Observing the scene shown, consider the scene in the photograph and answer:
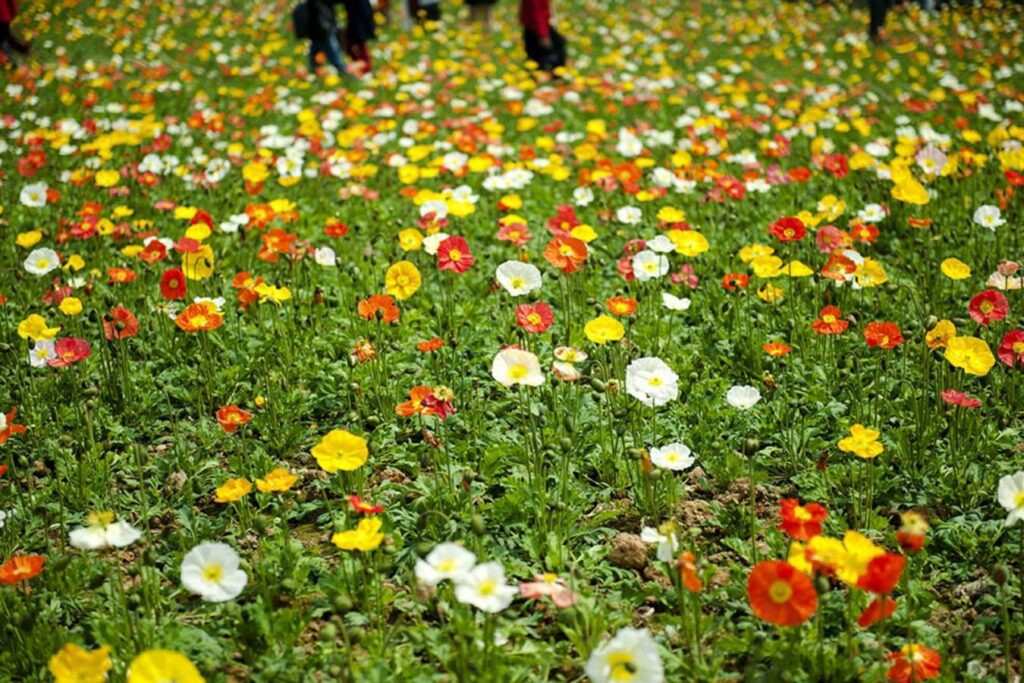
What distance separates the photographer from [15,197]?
16.1 ft

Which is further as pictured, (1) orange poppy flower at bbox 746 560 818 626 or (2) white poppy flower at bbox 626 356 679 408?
(2) white poppy flower at bbox 626 356 679 408

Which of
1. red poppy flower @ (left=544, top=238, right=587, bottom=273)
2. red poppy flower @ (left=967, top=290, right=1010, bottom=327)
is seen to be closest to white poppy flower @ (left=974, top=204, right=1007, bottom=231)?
red poppy flower @ (left=967, top=290, right=1010, bottom=327)

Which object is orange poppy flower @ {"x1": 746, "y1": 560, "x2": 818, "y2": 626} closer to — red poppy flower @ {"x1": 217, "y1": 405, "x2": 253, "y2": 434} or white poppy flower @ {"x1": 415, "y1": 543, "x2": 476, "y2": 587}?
white poppy flower @ {"x1": 415, "y1": 543, "x2": 476, "y2": 587}

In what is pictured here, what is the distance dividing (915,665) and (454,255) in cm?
176

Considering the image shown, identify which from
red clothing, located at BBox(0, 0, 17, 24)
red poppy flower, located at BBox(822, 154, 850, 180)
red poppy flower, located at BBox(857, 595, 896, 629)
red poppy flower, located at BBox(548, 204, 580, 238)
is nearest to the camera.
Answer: red poppy flower, located at BBox(857, 595, 896, 629)

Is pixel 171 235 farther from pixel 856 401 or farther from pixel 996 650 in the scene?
pixel 996 650

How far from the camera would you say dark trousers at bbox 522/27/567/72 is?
8.68m

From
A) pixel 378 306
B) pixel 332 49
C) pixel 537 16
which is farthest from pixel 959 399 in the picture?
pixel 332 49

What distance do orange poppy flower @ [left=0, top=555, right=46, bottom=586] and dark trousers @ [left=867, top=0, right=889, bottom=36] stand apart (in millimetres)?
10889

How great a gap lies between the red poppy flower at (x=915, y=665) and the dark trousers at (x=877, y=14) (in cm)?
1031

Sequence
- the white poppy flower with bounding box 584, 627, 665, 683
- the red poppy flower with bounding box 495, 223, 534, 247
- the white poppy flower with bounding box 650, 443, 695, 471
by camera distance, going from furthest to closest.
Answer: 1. the red poppy flower with bounding box 495, 223, 534, 247
2. the white poppy flower with bounding box 650, 443, 695, 471
3. the white poppy flower with bounding box 584, 627, 665, 683

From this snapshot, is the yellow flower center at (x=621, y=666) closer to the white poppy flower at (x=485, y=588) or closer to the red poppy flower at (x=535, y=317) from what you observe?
the white poppy flower at (x=485, y=588)

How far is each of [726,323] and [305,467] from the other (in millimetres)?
1693

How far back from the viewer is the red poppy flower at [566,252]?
2.78 m
